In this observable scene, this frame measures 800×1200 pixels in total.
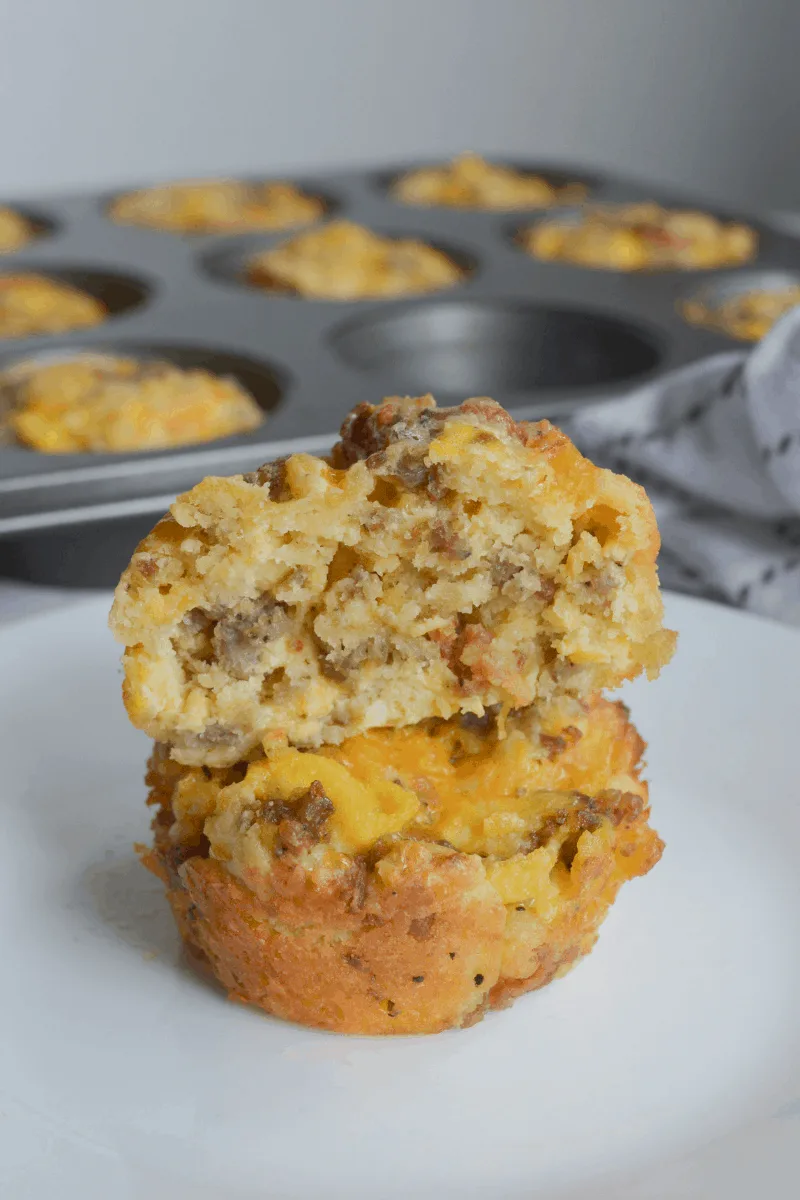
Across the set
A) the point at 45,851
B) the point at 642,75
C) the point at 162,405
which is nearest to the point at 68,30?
the point at 642,75

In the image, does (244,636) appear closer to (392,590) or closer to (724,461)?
(392,590)

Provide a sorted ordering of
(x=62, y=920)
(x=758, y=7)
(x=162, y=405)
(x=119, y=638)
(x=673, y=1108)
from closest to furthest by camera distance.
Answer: (x=673, y=1108) → (x=119, y=638) → (x=62, y=920) → (x=162, y=405) → (x=758, y=7)

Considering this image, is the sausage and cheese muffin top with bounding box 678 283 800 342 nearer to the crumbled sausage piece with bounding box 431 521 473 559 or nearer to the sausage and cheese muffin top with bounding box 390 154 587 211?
the sausage and cheese muffin top with bounding box 390 154 587 211

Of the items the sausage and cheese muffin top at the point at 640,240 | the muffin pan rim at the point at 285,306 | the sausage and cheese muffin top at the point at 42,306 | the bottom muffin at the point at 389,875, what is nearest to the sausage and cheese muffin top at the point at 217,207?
the muffin pan rim at the point at 285,306

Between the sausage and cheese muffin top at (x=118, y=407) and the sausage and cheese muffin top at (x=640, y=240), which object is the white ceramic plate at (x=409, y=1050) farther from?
the sausage and cheese muffin top at (x=640, y=240)

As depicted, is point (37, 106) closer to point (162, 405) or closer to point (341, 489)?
point (162, 405)
